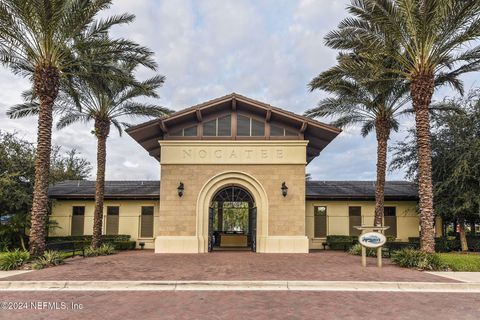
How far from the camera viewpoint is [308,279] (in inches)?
416

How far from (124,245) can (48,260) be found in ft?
28.1

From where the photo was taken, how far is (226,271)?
12.1m

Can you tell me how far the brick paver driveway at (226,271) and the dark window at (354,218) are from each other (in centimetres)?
800

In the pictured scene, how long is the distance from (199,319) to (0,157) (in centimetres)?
1825

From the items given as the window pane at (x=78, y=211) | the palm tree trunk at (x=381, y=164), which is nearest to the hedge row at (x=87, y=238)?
the window pane at (x=78, y=211)

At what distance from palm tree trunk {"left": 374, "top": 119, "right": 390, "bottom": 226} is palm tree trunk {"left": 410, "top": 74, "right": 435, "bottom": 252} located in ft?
15.2

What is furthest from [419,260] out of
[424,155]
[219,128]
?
[219,128]

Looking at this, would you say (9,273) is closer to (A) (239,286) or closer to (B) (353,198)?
(A) (239,286)

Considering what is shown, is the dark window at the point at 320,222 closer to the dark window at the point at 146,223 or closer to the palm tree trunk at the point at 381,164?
the palm tree trunk at the point at 381,164

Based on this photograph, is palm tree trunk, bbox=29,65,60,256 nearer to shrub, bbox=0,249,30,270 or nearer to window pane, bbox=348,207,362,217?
shrub, bbox=0,249,30,270

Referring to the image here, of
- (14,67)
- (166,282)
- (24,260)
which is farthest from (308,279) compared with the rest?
(14,67)

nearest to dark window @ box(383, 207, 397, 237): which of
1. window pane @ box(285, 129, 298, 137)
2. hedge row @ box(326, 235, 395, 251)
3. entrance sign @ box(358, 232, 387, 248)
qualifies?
hedge row @ box(326, 235, 395, 251)

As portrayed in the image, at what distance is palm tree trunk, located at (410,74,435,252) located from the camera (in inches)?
554

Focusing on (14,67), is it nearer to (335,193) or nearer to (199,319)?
(199,319)
